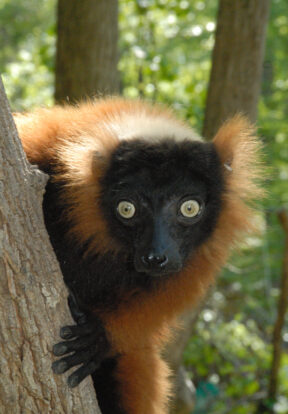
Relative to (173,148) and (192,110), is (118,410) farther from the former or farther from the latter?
(192,110)

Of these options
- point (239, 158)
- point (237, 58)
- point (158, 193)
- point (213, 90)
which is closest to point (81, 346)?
point (158, 193)

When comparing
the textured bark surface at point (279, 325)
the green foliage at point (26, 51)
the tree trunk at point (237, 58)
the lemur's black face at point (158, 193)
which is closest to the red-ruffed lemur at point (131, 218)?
the lemur's black face at point (158, 193)

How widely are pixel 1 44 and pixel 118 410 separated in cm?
1027

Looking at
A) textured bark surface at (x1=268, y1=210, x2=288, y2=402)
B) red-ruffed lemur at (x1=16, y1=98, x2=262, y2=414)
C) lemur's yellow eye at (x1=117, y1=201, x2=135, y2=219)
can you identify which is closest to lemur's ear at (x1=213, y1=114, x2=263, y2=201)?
red-ruffed lemur at (x1=16, y1=98, x2=262, y2=414)

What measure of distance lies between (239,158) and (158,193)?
0.65 meters

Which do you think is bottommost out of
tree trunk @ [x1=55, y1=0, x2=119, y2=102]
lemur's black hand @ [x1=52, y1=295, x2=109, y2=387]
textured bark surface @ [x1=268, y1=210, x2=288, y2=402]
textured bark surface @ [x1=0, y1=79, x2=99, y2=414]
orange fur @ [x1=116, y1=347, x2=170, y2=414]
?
textured bark surface @ [x1=268, y1=210, x2=288, y2=402]

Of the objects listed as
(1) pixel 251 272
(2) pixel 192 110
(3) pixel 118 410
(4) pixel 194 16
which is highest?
(4) pixel 194 16

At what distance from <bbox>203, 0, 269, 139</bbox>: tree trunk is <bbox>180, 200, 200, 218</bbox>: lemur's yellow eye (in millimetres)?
1978

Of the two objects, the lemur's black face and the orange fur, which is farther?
the orange fur

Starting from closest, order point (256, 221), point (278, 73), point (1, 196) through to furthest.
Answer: point (1, 196) < point (256, 221) < point (278, 73)

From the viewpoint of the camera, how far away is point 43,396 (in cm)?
207

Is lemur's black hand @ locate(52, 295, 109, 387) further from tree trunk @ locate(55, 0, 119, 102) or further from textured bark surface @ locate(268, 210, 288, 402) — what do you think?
textured bark surface @ locate(268, 210, 288, 402)

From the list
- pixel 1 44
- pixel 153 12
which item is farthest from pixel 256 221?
pixel 1 44

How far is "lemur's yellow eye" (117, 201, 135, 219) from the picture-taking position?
2648 millimetres
